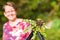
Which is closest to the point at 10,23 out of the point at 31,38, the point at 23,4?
the point at 31,38

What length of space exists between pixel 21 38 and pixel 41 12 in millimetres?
2536

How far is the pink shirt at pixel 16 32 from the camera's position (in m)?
1.47

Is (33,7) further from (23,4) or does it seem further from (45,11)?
(45,11)

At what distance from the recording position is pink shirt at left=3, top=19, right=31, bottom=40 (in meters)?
1.47

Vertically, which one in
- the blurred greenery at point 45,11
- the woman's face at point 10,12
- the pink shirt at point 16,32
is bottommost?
the blurred greenery at point 45,11

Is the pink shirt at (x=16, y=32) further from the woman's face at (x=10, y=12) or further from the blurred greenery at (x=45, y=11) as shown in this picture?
the blurred greenery at (x=45, y=11)

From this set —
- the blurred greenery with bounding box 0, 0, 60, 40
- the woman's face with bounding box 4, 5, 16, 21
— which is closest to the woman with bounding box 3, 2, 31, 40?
the woman's face with bounding box 4, 5, 16, 21

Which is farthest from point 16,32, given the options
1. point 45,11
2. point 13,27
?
point 45,11

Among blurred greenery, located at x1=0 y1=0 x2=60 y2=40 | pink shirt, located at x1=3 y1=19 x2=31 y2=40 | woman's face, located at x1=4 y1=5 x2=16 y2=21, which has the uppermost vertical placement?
woman's face, located at x1=4 y1=5 x2=16 y2=21

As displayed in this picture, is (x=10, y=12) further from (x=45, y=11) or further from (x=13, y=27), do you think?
(x=45, y=11)

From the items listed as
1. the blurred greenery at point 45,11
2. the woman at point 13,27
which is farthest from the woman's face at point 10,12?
the blurred greenery at point 45,11

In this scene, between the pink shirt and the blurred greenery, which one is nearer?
the pink shirt

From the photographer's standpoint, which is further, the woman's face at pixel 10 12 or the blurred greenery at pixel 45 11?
Answer: the blurred greenery at pixel 45 11

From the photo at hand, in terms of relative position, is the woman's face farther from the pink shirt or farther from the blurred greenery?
the blurred greenery
